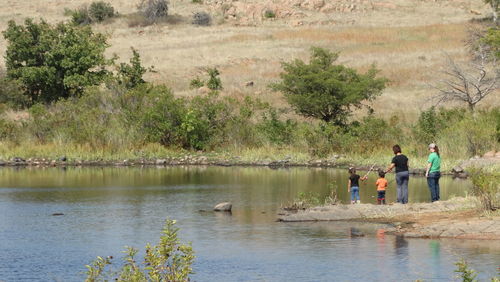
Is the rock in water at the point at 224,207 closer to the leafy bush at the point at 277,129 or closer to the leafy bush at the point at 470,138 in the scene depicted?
the leafy bush at the point at 470,138

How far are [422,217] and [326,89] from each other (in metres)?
27.2

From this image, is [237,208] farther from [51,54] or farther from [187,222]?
[51,54]

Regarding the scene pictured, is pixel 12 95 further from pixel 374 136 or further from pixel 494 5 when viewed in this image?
pixel 494 5

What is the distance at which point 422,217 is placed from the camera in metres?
26.3

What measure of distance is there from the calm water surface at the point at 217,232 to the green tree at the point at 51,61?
2125 cm

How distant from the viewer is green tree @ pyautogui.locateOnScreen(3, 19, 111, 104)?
200 ft

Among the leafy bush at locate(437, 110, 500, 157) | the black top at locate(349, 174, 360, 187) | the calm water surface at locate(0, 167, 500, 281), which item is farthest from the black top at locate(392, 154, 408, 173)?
the leafy bush at locate(437, 110, 500, 157)

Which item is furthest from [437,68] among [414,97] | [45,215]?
[45,215]

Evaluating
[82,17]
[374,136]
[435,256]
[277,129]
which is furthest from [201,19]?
[435,256]

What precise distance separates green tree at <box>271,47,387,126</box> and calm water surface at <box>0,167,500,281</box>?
1297 cm

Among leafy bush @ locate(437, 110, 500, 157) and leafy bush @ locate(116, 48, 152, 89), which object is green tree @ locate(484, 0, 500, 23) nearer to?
leafy bush @ locate(116, 48, 152, 89)

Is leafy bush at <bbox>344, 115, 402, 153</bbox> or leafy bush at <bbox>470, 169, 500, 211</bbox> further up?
leafy bush at <bbox>344, 115, 402, 153</bbox>

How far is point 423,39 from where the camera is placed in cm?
8638

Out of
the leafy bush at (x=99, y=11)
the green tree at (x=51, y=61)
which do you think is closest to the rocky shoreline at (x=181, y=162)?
the green tree at (x=51, y=61)
